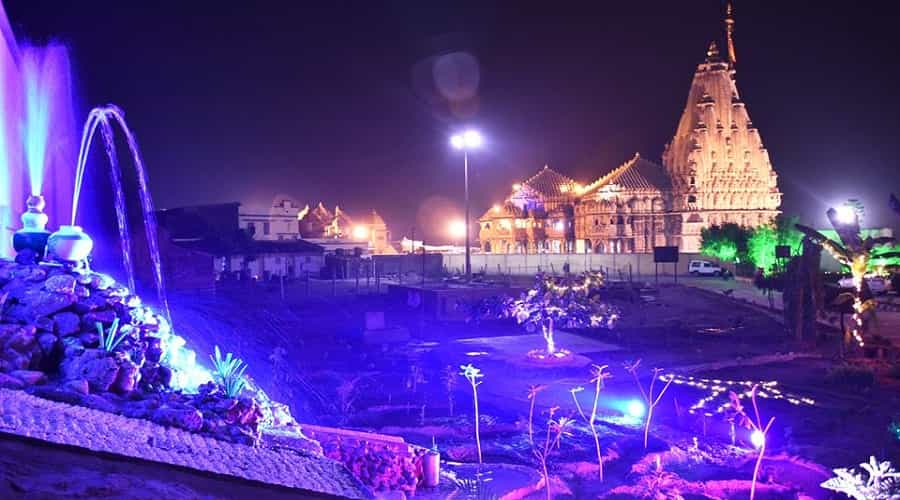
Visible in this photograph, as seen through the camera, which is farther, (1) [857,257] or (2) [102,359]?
(1) [857,257]

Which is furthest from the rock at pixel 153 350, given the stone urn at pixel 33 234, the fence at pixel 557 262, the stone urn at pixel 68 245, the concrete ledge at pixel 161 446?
the fence at pixel 557 262

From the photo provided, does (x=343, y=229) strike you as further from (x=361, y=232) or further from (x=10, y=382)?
(x=10, y=382)

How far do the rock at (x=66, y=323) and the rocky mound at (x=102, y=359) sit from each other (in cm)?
1

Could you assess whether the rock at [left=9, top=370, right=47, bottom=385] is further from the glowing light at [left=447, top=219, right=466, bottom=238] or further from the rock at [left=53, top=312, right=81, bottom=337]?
the glowing light at [left=447, top=219, right=466, bottom=238]

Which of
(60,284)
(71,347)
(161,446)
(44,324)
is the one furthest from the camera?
(60,284)

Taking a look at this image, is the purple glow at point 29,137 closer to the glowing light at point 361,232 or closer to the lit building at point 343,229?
the lit building at point 343,229

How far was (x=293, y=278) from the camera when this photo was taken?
4356cm

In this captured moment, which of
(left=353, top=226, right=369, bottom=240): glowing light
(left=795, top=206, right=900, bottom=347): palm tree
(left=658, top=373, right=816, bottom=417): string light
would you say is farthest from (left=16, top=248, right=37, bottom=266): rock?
(left=353, top=226, right=369, bottom=240): glowing light

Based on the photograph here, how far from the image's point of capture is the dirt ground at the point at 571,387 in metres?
11.5

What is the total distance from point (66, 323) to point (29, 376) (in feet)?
4.88

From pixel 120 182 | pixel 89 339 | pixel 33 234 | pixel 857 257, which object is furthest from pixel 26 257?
pixel 857 257

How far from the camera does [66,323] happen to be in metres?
8.83

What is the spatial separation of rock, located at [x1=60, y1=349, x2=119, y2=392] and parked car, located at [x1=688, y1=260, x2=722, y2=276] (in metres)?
49.9

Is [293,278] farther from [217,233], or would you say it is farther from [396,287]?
[396,287]
